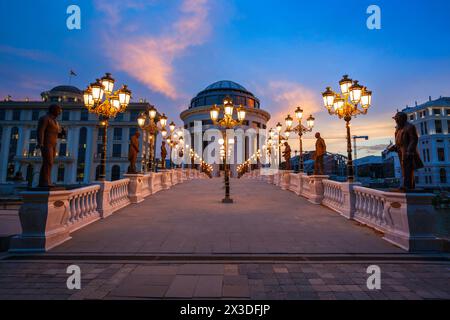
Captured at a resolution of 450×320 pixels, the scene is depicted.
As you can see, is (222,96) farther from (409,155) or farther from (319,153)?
(409,155)

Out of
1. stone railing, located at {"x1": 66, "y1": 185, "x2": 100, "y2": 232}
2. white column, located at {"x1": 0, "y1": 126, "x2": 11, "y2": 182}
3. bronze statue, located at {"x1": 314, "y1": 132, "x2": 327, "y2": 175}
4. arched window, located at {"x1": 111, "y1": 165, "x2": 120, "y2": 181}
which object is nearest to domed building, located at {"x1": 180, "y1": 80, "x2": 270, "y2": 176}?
arched window, located at {"x1": 111, "y1": 165, "x2": 120, "y2": 181}

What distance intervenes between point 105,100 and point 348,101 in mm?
9840

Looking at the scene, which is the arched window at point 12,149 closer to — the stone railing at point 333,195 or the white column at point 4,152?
the white column at point 4,152

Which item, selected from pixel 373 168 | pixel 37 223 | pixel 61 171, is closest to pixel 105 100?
pixel 37 223

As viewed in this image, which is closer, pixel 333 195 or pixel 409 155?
pixel 409 155

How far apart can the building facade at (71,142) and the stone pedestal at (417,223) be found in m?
53.3

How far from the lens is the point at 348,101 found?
29.6 ft

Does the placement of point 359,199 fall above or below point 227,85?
below

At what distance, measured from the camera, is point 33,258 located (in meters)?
4.71

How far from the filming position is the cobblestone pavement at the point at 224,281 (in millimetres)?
3326

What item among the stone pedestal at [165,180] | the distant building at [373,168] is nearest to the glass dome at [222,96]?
the stone pedestal at [165,180]
